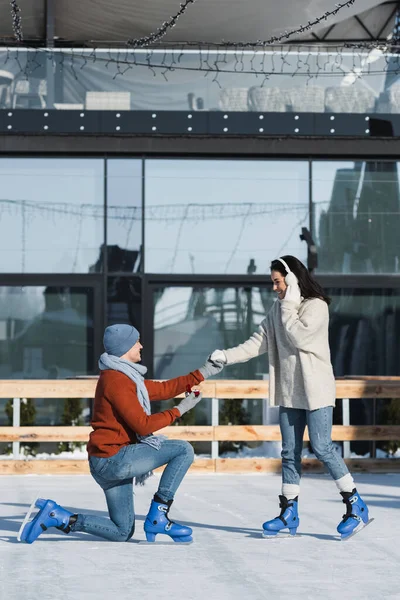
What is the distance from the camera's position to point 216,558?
6344 millimetres

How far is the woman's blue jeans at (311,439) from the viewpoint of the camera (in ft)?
22.8

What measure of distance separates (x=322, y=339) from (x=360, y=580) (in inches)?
68.4

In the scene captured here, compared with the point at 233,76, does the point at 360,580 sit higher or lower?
lower

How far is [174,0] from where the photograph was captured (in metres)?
16.1

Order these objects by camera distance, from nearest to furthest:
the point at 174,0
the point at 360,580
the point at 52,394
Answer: the point at 360,580 → the point at 52,394 → the point at 174,0

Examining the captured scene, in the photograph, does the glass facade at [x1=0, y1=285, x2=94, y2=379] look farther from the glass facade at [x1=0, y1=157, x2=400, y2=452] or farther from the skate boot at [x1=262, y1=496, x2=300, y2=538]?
the skate boot at [x1=262, y1=496, x2=300, y2=538]

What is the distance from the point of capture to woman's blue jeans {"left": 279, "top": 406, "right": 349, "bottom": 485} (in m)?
6.95

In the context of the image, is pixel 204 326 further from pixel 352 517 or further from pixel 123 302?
pixel 352 517

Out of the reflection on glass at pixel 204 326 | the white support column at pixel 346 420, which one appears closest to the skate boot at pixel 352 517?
the white support column at pixel 346 420

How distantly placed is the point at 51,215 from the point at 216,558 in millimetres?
8709

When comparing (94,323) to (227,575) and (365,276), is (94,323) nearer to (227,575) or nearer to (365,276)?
(365,276)

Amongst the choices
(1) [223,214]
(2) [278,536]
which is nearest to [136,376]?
(2) [278,536]

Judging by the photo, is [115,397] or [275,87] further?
[275,87]

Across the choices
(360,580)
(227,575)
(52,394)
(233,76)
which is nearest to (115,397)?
(227,575)
